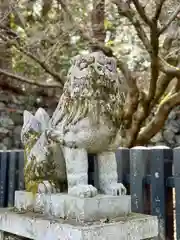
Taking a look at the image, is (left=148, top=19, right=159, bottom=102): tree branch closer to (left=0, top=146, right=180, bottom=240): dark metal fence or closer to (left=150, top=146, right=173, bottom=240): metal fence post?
(left=0, top=146, right=180, bottom=240): dark metal fence

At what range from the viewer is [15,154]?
11.4 ft

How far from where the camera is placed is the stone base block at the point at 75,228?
5.12 feet

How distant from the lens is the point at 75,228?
5.07 feet

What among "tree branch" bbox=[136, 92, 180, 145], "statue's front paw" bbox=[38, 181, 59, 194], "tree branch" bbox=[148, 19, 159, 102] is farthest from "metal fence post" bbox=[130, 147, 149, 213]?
"tree branch" bbox=[136, 92, 180, 145]

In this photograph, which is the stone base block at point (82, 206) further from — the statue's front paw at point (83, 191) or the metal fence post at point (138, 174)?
the metal fence post at point (138, 174)

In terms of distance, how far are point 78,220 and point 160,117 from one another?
3366mm

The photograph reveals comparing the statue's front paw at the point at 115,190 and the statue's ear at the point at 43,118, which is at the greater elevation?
the statue's ear at the point at 43,118

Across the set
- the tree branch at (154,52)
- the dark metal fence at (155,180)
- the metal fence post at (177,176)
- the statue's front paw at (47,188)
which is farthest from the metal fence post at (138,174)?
the tree branch at (154,52)

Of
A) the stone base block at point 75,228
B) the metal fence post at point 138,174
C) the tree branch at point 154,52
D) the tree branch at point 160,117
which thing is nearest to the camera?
the stone base block at point 75,228

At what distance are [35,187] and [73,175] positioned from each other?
0.91ft

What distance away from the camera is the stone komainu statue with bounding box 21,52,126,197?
1.74 metres

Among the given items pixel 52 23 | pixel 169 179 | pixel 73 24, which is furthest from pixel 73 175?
pixel 52 23

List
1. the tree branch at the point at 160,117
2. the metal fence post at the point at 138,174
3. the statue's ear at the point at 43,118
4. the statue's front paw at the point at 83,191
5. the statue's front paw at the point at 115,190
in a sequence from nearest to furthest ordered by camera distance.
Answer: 1. the statue's front paw at the point at 83,191
2. the statue's front paw at the point at 115,190
3. the statue's ear at the point at 43,118
4. the metal fence post at the point at 138,174
5. the tree branch at the point at 160,117

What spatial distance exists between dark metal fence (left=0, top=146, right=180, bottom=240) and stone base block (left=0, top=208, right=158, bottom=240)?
596 mm
